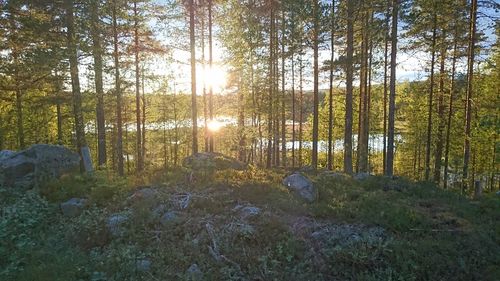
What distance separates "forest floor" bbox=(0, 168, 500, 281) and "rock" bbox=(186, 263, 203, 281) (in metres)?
0.02

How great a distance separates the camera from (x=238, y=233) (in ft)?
25.7

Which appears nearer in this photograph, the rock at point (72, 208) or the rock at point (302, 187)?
the rock at point (72, 208)

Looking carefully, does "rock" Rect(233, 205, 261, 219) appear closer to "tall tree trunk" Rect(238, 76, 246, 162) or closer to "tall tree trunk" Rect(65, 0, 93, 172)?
"tall tree trunk" Rect(65, 0, 93, 172)

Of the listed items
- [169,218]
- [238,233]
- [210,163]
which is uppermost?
[210,163]

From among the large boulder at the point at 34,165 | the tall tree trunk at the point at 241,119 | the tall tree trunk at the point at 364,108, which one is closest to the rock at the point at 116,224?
the large boulder at the point at 34,165

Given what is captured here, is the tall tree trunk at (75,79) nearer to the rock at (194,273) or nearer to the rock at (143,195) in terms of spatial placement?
the rock at (143,195)

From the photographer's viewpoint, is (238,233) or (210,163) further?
(210,163)

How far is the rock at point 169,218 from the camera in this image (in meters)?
8.52

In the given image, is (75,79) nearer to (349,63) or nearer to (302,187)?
(302,187)

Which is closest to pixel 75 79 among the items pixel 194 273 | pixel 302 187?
pixel 302 187

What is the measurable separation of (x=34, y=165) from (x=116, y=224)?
5651 millimetres

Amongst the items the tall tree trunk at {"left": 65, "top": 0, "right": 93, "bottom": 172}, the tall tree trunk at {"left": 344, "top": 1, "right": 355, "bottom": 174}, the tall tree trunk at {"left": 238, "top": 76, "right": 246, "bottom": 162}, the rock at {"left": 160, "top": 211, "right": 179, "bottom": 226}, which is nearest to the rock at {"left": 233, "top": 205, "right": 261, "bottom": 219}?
the rock at {"left": 160, "top": 211, "right": 179, "bottom": 226}

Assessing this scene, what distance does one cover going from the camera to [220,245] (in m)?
7.54

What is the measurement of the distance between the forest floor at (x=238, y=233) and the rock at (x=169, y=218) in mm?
35
